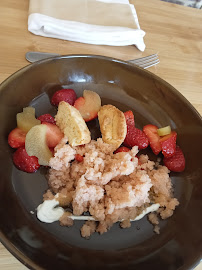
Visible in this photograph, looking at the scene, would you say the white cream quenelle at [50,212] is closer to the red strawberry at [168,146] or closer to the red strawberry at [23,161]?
the red strawberry at [23,161]

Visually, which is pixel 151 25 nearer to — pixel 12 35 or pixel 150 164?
pixel 12 35

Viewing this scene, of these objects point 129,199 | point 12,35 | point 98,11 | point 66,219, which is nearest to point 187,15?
point 98,11

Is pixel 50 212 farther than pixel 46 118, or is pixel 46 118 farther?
pixel 46 118

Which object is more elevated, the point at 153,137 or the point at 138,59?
the point at 138,59

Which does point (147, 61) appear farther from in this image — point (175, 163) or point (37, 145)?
point (37, 145)

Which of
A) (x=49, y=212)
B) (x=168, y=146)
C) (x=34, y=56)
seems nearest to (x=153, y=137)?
(x=168, y=146)

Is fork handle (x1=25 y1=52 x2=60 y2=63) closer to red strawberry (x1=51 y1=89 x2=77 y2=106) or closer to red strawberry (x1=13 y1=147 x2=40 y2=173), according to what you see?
red strawberry (x1=51 y1=89 x2=77 y2=106)
